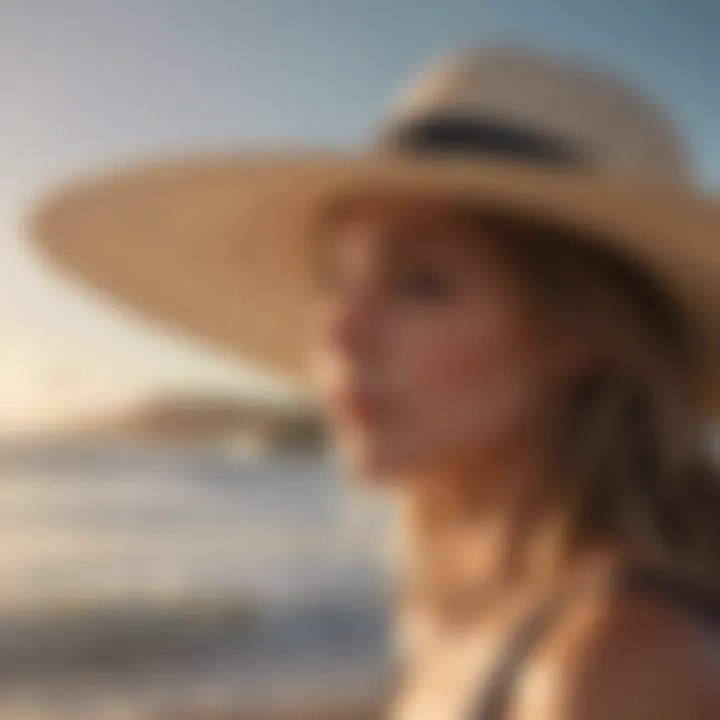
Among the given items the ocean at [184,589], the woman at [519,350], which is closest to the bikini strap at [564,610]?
the woman at [519,350]

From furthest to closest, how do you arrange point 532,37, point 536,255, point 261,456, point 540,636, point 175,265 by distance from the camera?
point 261,456, point 532,37, point 175,265, point 536,255, point 540,636

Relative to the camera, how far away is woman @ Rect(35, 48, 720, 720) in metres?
0.43

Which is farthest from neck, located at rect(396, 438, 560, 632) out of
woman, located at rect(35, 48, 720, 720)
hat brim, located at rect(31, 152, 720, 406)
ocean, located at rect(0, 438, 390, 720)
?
ocean, located at rect(0, 438, 390, 720)

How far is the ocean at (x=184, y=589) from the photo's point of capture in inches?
60.4

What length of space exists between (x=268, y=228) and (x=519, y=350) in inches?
7.8

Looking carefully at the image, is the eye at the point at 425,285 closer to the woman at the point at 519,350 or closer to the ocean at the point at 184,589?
the woman at the point at 519,350

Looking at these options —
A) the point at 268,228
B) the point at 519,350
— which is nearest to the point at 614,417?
the point at 519,350

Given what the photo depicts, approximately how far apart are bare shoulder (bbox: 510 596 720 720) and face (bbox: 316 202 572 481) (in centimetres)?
11

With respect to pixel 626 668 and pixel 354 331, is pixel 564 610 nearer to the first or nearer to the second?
pixel 626 668

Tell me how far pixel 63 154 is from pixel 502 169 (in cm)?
89

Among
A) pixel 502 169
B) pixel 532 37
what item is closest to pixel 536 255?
pixel 502 169

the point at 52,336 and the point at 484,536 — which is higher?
the point at 52,336

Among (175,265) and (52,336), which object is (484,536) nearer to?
(175,265)

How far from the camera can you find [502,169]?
475mm
